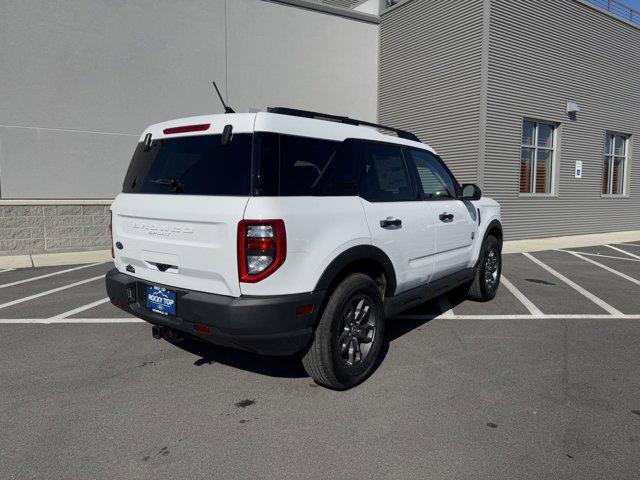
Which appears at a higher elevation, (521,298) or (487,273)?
(487,273)

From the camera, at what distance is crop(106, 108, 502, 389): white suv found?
275 centimetres

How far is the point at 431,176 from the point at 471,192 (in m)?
0.72

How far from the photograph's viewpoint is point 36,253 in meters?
9.81

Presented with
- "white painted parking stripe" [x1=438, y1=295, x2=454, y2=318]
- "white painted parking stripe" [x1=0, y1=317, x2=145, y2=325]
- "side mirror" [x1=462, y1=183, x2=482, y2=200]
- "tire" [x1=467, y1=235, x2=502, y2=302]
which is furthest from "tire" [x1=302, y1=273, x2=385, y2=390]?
"white painted parking stripe" [x1=0, y1=317, x2=145, y2=325]

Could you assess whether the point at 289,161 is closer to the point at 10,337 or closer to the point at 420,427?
the point at 420,427

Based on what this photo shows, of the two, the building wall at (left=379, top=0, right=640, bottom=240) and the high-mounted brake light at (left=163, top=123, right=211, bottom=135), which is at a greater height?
the building wall at (left=379, top=0, right=640, bottom=240)

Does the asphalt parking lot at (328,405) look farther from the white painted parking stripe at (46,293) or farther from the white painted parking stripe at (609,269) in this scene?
the white painted parking stripe at (609,269)

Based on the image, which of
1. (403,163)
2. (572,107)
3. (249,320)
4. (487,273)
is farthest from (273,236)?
(572,107)

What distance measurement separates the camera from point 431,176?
4555 mm

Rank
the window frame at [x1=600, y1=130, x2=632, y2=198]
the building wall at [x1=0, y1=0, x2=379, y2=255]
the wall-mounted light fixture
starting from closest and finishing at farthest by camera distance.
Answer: the building wall at [x1=0, y1=0, x2=379, y2=255]
the wall-mounted light fixture
the window frame at [x1=600, y1=130, x2=632, y2=198]

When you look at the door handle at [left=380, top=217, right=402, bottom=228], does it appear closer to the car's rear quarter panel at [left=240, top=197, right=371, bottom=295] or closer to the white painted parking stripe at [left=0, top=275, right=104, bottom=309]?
the car's rear quarter panel at [left=240, top=197, right=371, bottom=295]

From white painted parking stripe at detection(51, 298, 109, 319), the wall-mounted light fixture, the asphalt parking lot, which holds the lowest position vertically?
the asphalt parking lot

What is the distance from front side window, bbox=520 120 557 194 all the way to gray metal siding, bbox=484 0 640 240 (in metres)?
0.28

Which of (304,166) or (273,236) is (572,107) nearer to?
(304,166)
